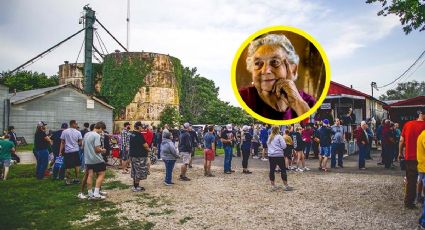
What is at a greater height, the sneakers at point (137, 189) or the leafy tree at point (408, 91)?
the leafy tree at point (408, 91)

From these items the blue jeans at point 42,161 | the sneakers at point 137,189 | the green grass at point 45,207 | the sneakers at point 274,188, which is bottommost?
the green grass at point 45,207

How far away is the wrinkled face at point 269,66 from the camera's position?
2402 millimetres

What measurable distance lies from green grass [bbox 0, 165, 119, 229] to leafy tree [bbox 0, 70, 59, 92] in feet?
151

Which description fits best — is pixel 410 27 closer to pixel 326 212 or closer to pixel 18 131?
pixel 326 212

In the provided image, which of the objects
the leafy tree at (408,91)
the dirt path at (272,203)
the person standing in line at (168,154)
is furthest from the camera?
the leafy tree at (408,91)

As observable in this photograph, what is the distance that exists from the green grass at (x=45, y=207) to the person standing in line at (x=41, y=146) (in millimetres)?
670

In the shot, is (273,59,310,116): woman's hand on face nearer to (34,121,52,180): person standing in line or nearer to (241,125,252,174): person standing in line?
(241,125,252,174): person standing in line

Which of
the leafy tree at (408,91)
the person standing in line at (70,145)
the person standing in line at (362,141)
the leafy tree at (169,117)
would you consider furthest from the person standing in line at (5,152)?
the leafy tree at (408,91)

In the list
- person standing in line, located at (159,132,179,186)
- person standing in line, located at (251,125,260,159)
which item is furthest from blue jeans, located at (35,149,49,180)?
person standing in line, located at (251,125,260,159)

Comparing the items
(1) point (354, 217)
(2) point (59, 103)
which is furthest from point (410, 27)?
(2) point (59, 103)

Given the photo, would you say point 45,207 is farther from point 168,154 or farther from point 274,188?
point 274,188

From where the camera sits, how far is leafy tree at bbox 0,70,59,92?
50094mm

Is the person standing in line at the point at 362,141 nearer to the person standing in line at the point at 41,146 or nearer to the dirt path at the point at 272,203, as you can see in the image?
the dirt path at the point at 272,203

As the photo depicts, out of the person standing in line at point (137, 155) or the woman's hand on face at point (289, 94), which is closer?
the woman's hand on face at point (289, 94)
